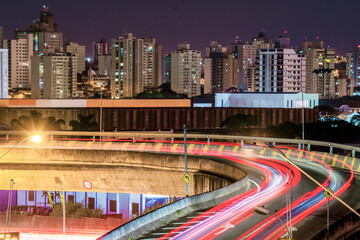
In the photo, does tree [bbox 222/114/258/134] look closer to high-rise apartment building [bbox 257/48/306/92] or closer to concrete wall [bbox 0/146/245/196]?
concrete wall [bbox 0/146/245/196]

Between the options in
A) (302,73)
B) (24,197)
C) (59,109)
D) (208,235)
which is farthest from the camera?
(302,73)

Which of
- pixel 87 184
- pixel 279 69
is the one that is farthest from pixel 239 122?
pixel 279 69

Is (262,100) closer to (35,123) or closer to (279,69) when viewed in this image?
(35,123)

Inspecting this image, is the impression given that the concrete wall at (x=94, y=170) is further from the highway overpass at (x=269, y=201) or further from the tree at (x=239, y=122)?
the tree at (x=239, y=122)

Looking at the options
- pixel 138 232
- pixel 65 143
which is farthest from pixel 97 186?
pixel 138 232

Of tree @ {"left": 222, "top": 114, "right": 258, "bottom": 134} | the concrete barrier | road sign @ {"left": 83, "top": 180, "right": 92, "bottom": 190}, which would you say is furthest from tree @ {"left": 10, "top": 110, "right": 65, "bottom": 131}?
the concrete barrier

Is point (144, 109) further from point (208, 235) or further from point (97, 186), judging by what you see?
point (208, 235)
